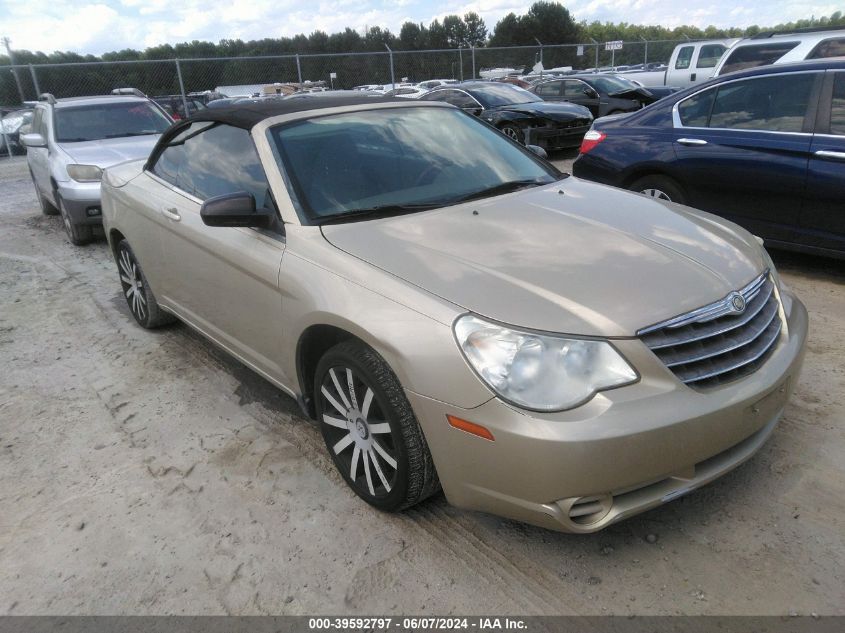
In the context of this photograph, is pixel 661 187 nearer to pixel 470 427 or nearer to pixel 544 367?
pixel 544 367

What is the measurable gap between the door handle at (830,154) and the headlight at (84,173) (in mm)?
6778

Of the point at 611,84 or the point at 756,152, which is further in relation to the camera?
the point at 611,84

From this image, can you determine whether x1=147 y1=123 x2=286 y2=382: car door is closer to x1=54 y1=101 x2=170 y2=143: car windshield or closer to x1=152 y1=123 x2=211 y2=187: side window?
x1=152 y1=123 x2=211 y2=187: side window

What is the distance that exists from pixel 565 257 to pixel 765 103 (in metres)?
3.53

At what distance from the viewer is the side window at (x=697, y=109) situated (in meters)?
5.39

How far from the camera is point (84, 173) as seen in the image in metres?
7.23

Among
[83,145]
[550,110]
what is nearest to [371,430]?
[83,145]

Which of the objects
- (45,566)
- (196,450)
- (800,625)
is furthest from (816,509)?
(45,566)

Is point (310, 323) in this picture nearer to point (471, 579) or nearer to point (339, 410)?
point (339, 410)

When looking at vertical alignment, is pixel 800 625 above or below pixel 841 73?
below

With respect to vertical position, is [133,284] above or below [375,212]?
below

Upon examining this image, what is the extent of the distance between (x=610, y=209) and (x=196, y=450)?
2331 mm

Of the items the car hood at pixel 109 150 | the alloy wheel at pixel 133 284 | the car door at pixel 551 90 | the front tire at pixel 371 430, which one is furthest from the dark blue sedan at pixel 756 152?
the car door at pixel 551 90

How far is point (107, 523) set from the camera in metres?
2.80
